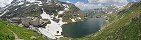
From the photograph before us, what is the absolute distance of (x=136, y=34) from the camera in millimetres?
53594

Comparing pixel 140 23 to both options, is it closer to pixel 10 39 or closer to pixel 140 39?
pixel 140 39

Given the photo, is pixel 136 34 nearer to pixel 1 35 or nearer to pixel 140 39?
pixel 140 39

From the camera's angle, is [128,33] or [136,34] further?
[128,33]

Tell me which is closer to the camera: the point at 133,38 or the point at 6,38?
the point at 6,38

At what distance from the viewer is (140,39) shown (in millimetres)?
50000

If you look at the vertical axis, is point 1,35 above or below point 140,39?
above

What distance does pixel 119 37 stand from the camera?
2484 inches

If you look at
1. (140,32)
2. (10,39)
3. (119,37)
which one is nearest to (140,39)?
(140,32)

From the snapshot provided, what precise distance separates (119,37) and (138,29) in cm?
748

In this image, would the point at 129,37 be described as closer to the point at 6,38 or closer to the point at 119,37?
the point at 119,37

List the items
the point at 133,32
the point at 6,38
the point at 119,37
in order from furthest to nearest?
the point at 119,37 < the point at 133,32 < the point at 6,38

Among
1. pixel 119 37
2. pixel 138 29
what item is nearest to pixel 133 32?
pixel 138 29

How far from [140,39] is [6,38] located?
65.5 ft

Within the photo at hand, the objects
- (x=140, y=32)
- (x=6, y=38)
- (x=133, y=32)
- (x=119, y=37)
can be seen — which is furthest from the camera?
(x=119, y=37)
